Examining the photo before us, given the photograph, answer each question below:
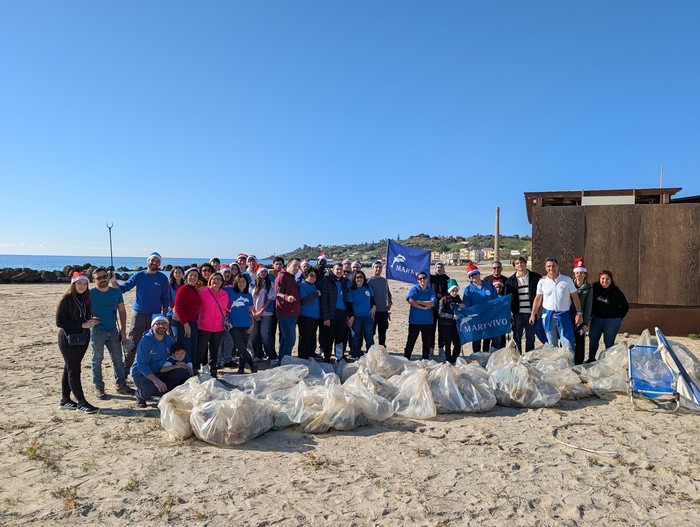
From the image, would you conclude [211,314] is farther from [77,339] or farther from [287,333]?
[77,339]

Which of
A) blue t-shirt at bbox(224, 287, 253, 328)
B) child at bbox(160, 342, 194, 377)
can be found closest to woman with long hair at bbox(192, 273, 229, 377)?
blue t-shirt at bbox(224, 287, 253, 328)

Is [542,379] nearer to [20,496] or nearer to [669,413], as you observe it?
[669,413]

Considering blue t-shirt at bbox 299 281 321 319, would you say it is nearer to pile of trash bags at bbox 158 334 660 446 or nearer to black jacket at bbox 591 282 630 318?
pile of trash bags at bbox 158 334 660 446

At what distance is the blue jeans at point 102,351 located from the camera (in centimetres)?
577

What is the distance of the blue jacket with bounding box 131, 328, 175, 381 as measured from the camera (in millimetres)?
5477

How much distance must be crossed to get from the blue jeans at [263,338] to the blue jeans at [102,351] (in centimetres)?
208

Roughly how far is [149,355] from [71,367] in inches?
34.3

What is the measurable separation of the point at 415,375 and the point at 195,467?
2.57 metres

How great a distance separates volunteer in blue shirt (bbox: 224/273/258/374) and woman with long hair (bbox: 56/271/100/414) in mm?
1864

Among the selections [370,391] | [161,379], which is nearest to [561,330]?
[370,391]

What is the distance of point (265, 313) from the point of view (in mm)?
7480

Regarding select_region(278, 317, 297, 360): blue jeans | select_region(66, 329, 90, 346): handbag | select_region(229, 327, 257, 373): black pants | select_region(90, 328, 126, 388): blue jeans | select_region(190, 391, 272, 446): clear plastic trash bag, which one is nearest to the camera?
select_region(190, 391, 272, 446): clear plastic trash bag

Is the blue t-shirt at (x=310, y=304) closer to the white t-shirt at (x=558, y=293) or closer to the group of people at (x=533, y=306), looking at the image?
the group of people at (x=533, y=306)

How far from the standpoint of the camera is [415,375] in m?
5.50
